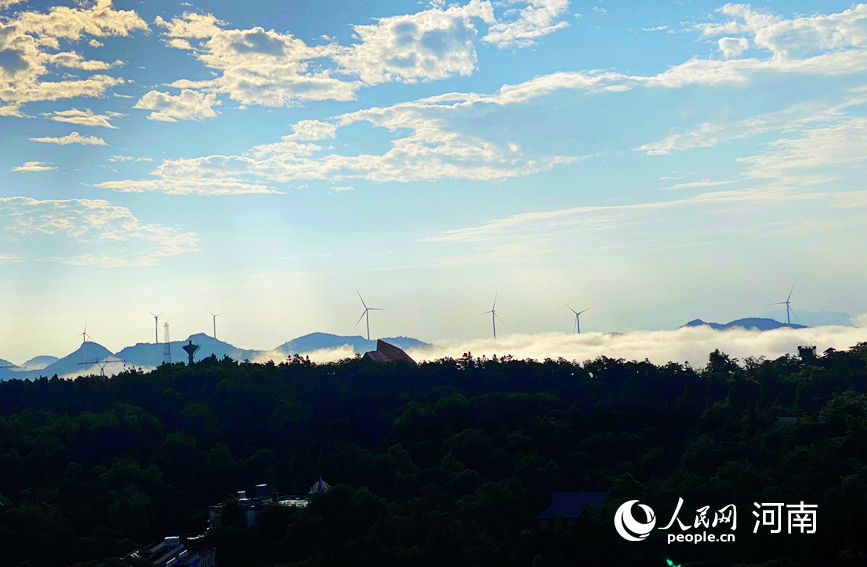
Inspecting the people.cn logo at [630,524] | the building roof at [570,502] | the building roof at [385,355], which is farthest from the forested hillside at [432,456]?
the building roof at [385,355]

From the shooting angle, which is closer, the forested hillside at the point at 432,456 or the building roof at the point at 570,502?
the forested hillside at the point at 432,456

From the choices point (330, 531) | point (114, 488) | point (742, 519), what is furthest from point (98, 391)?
point (742, 519)

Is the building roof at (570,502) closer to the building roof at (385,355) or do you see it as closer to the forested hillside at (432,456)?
the forested hillside at (432,456)

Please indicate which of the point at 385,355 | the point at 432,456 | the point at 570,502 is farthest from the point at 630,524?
the point at 385,355

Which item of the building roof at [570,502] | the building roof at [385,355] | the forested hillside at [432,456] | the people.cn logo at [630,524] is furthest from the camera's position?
the building roof at [385,355]

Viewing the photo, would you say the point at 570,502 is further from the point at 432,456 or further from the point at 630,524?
the point at 630,524

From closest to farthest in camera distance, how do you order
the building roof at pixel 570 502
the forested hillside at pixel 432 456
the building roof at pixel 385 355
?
the forested hillside at pixel 432 456, the building roof at pixel 570 502, the building roof at pixel 385 355
